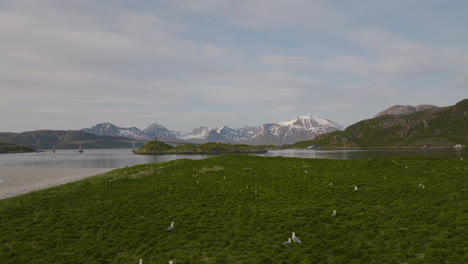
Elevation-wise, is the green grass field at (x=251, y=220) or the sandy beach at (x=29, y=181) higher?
the green grass field at (x=251, y=220)

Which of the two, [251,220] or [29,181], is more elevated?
[251,220]

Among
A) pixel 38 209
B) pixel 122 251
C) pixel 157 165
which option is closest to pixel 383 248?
pixel 122 251

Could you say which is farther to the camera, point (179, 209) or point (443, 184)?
point (443, 184)

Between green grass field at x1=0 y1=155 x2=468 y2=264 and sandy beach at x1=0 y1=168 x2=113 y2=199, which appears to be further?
sandy beach at x1=0 y1=168 x2=113 y2=199

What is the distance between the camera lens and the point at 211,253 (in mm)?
15336

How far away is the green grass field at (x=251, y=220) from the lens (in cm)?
1501

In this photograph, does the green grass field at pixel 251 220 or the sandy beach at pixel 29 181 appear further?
the sandy beach at pixel 29 181

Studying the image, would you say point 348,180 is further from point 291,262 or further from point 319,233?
point 291,262

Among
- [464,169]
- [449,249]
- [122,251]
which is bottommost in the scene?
[122,251]

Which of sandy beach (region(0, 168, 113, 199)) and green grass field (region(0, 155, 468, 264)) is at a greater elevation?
green grass field (region(0, 155, 468, 264))

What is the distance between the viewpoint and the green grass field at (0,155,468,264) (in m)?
15.0

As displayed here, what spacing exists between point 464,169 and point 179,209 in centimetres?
3795

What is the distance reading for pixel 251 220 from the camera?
2056cm

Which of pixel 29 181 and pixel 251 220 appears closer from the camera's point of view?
pixel 251 220
